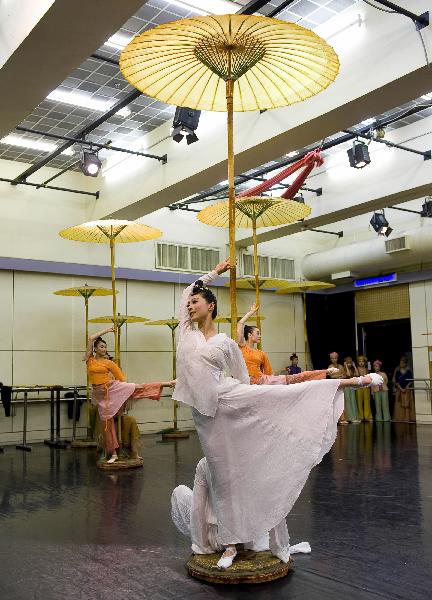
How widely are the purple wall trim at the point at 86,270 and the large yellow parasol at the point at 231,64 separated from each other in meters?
6.92

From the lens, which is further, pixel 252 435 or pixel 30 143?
pixel 30 143

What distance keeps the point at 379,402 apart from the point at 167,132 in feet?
23.9

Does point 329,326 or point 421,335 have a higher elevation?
point 329,326

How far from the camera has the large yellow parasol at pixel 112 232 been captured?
7.41m

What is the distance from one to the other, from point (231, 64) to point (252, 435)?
2.02 metres

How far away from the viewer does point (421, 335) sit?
1244 centimetres

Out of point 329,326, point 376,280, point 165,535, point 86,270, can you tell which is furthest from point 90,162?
point 329,326

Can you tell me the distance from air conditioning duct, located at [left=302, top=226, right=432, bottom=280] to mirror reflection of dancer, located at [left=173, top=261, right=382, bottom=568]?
835 cm

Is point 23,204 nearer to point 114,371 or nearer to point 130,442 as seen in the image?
point 114,371

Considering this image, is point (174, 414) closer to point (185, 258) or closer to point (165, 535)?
point (185, 258)

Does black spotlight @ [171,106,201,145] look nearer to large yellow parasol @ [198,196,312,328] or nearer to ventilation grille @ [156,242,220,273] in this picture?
large yellow parasol @ [198,196,312,328]

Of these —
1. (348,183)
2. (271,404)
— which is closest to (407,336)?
(348,183)

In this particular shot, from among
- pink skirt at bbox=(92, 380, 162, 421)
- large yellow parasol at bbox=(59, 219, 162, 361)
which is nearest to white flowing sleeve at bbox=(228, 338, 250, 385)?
pink skirt at bbox=(92, 380, 162, 421)

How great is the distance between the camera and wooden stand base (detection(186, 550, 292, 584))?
3.06 meters
